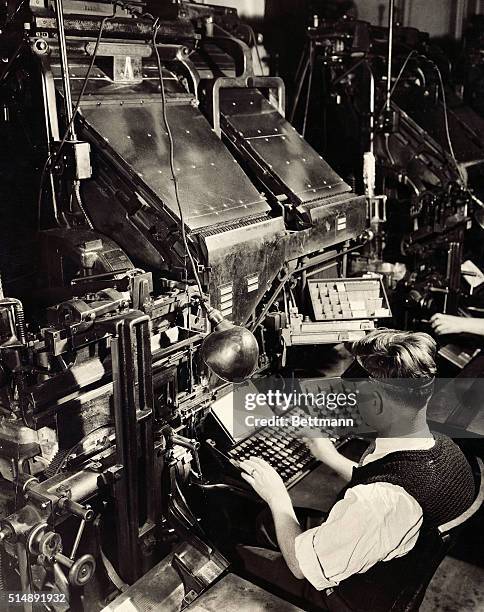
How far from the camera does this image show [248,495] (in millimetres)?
2418

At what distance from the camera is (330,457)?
251 centimetres

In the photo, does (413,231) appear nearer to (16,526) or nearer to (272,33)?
(272,33)

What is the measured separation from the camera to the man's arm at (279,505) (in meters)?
1.96

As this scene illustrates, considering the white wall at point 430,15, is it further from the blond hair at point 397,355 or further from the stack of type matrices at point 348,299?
the blond hair at point 397,355

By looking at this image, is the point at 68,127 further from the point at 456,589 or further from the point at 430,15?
the point at 430,15

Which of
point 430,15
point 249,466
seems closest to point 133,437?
point 249,466

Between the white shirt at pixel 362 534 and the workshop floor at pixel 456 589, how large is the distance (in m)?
0.93

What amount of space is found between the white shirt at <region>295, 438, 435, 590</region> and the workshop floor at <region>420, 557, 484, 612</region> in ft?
3.07

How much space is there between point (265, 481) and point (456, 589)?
1.12 m

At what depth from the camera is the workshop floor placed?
255 cm

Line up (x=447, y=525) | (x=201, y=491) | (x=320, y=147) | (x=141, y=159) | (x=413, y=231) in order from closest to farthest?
(x=447, y=525) < (x=201, y=491) < (x=141, y=159) < (x=413, y=231) < (x=320, y=147)

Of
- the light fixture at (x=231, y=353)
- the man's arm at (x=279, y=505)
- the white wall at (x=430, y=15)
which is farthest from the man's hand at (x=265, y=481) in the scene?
the white wall at (x=430, y=15)

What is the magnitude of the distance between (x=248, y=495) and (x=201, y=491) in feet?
0.59

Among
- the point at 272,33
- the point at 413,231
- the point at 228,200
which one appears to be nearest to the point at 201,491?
the point at 228,200
